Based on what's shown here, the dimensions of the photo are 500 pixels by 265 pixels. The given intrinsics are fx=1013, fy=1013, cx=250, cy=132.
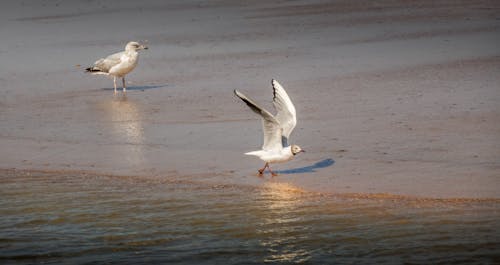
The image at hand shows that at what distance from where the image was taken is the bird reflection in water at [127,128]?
11672mm

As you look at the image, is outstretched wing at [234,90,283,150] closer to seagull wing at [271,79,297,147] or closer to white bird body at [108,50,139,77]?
seagull wing at [271,79,297,147]

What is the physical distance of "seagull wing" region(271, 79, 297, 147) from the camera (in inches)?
400

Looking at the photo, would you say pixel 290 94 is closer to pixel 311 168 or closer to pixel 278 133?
pixel 311 168

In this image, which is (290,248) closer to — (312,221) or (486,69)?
(312,221)

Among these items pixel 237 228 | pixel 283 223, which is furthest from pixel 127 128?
pixel 283 223

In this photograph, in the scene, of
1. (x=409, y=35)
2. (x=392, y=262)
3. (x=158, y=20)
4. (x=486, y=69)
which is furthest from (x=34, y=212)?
(x=158, y=20)

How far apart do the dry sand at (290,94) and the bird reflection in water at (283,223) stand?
0.26m

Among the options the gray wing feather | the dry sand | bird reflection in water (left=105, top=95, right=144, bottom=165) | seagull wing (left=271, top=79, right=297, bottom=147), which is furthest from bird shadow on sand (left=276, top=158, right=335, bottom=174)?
the gray wing feather

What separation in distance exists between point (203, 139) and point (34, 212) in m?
2.93

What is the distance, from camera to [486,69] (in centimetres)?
1580

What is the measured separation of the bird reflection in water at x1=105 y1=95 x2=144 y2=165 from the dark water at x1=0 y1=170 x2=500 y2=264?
55.6 inches

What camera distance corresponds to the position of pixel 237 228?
8875mm

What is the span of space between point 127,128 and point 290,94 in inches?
109

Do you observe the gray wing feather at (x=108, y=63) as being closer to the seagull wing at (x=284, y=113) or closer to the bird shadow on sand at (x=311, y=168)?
the bird shadow on sand at (x=311, y=168)
